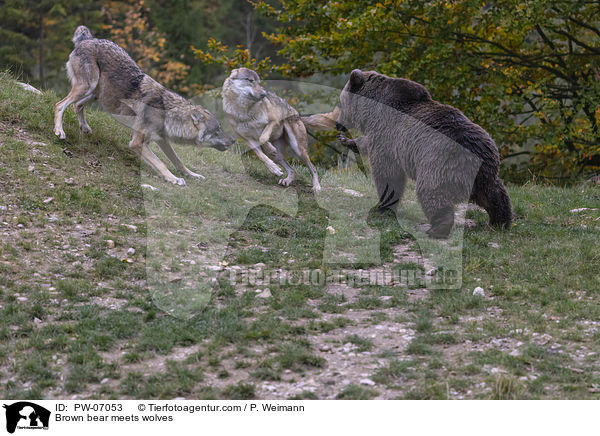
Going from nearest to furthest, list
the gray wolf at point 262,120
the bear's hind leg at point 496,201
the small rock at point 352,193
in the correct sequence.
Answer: the bear's hind leg at point 496,201, the gray wolf at point 262,120, the small rock at point 352,193

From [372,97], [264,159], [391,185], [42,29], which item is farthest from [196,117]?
[42,29]

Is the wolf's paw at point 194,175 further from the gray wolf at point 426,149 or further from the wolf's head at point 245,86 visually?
the gray wolf at point 426,149

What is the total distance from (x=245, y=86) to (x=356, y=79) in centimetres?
166

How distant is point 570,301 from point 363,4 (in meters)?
8.06

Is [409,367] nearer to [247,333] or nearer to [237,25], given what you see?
[247,333]

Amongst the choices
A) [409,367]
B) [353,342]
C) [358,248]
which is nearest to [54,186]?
[358,248]

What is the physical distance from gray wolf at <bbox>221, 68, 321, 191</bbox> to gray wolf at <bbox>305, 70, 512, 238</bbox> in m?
1.21

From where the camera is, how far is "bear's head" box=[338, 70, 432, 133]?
26.2 feet

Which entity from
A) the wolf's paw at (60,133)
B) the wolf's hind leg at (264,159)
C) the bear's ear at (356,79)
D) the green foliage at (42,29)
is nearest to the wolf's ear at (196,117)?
the wolf's hind leg at (264,159)

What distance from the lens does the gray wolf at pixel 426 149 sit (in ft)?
23.1

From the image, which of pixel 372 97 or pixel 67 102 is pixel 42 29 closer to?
pixel 67 102

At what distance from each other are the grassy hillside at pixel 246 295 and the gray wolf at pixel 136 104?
429mm

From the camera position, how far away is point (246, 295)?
5.62m
